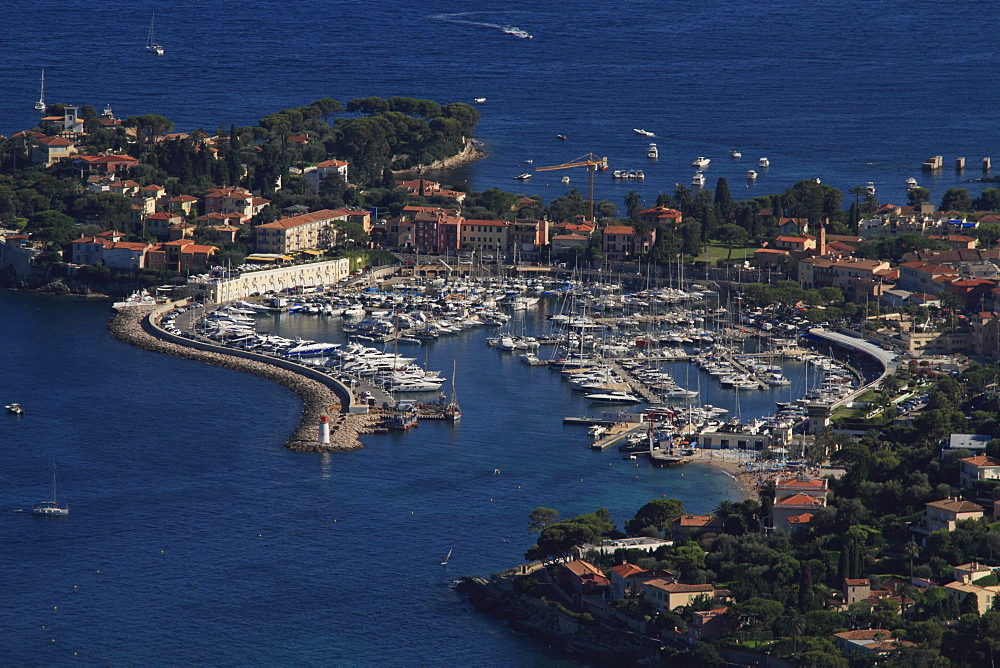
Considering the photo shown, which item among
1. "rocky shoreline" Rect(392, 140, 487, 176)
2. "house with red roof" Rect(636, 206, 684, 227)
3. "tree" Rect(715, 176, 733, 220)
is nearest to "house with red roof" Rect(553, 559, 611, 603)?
"house with red roof" Rect(636, 206, 684, 227)

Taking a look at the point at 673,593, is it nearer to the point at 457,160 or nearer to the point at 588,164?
the point at 588,164

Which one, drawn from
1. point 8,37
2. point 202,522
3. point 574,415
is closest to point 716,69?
point 8,37

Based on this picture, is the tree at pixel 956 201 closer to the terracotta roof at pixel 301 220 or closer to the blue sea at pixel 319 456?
the blue sea at pixel 319 456

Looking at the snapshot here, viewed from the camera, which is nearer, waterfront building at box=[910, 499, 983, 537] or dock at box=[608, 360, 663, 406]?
waterfront building at box=[910, 499, 983, 537]

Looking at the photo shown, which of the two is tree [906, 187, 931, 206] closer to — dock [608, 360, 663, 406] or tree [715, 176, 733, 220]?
tree [715, 176, 733, 220]

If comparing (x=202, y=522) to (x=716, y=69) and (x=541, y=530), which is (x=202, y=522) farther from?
(x=716, y=69)

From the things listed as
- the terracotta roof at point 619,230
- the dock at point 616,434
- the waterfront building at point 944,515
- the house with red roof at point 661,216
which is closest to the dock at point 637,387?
the dock at point 616,434

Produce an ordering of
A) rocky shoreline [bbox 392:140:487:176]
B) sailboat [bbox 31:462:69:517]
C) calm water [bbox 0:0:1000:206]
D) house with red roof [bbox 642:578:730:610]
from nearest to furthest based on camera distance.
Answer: house with red roof [bbox 642:578:730:610], sailboat [bbox 31:462:69:517], rocky shoreline [bbox 392:140:487:176], calm water [bbox 0:0:1000:206]
